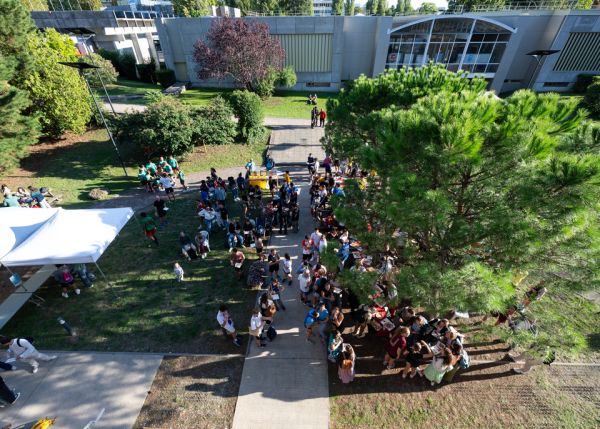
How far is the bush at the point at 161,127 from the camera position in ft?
53.1

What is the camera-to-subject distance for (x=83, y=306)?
8.78m

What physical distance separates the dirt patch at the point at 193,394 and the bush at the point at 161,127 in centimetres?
1272

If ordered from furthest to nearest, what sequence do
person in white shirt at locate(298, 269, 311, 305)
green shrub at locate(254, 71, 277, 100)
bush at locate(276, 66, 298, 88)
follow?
bush at locate(276, 66, 298, 88), green shrub at locate(254, 71, 277, 100), person in white shirt at locate(298, 269, 311, 305)

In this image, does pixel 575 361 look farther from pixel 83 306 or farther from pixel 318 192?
pixel 83 306

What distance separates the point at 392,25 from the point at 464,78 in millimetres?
24903

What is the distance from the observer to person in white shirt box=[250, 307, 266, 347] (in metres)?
7.04

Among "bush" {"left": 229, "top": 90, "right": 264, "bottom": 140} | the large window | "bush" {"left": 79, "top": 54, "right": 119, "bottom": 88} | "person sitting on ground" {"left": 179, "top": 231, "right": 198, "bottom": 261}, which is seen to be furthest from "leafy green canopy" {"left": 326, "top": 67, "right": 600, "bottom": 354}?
"bush" {"left": 79, "top": 54, "right": 119, "bottom": 88}

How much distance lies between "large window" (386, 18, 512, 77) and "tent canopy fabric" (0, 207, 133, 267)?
2922 centimetres

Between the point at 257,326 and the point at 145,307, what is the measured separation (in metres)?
3.95

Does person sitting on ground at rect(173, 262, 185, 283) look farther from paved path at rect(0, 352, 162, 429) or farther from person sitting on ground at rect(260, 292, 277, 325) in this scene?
person sitting on ground at rect(260, 292, 277, 325)

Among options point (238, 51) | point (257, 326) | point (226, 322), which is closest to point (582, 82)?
point (238, 51)

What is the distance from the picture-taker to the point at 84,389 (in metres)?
6.67

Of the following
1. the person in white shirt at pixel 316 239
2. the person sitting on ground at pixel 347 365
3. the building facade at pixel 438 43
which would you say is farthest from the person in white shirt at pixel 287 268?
the building facade at pixel 438 43

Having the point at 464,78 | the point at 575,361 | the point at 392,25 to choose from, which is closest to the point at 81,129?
the point at 464,78
